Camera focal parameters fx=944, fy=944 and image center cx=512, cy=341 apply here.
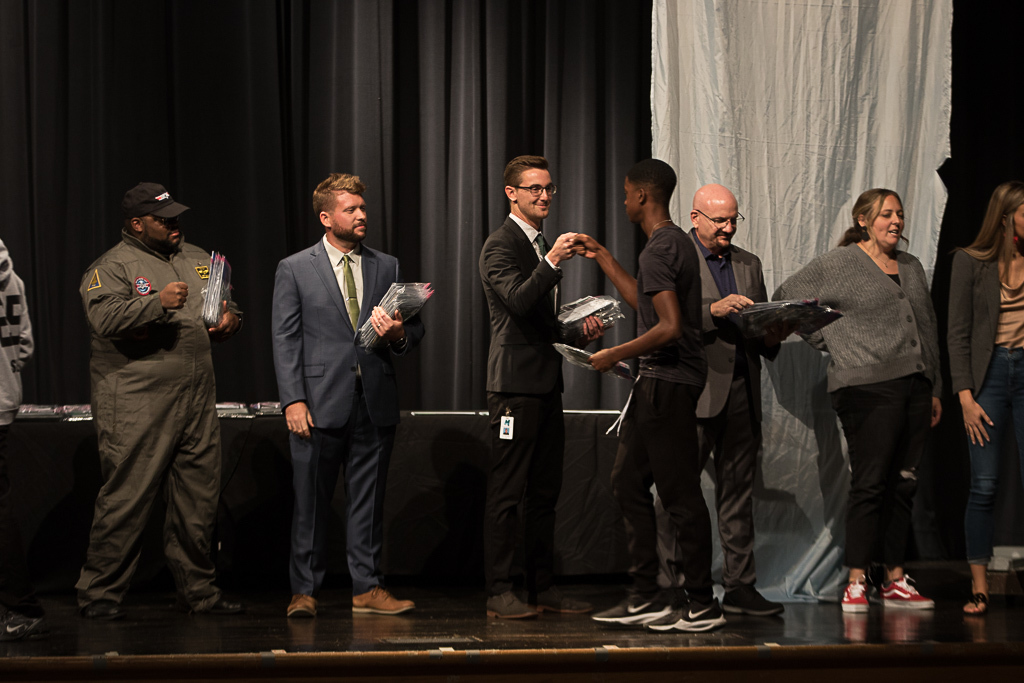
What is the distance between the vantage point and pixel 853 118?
4.19 m

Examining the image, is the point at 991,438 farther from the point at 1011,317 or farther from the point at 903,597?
the point at 903,597

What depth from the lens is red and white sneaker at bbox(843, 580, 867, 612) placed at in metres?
3.64

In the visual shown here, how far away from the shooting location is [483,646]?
2885mm

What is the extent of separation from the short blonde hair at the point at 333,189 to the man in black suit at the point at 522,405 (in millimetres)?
574

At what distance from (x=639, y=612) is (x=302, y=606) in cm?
122

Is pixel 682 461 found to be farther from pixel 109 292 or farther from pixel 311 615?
pixel 109 292

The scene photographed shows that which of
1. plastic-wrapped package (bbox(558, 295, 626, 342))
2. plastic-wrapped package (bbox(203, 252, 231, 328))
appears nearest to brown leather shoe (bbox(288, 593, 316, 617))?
plastic-wrapped package (bbox(203, 252, 231, 328))

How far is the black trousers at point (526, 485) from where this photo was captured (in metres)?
3.42

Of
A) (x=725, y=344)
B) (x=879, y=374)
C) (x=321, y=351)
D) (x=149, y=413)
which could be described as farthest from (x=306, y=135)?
(x=879, y=374)

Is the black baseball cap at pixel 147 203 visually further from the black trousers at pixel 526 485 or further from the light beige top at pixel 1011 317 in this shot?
the light beige top at pixel 1011 317

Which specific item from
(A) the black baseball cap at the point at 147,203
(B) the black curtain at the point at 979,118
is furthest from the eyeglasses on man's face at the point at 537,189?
(B) the black curtain at the point at 979,118

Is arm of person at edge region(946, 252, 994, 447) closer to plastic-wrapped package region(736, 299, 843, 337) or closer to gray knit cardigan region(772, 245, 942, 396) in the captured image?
gray knit cardigan region(772, 245, 942, 396)

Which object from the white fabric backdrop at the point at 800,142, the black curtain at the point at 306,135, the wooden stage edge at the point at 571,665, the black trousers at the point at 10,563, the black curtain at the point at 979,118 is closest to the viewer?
the wooden stage edge at the point at 571,665

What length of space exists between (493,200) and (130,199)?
6.26 feet
